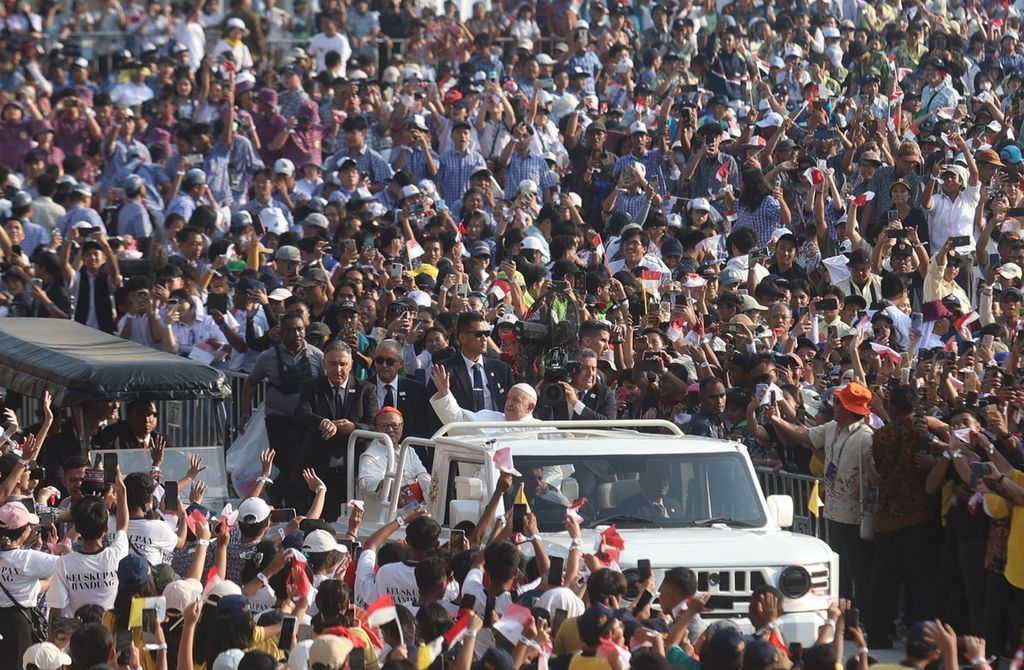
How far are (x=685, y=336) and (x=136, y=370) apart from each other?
4.46m

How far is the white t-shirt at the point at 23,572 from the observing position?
10430 mm

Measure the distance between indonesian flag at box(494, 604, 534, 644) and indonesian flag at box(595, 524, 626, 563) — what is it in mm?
1773

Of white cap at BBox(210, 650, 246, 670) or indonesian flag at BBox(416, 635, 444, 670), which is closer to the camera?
indonesian flag at BBox(416, 635, 444, 670)

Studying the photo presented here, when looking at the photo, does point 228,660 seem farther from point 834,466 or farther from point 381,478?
point 834,466

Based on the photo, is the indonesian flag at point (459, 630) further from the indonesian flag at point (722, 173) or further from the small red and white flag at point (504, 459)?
the indonesian flag at point (722, 173)

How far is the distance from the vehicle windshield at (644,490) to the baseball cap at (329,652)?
3.31m

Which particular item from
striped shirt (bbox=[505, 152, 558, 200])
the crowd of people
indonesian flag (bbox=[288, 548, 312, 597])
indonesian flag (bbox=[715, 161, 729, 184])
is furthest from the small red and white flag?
striped shirt (bbox=[505, 152, 558, 200])

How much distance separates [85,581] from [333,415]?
191 inches

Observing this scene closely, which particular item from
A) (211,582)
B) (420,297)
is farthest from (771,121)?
(211,582)

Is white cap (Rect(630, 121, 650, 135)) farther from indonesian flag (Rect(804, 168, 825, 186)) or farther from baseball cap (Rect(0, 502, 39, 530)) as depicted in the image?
baseball cap (Rect(0, 502, 39, 530))

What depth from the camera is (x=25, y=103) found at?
25.1 metres

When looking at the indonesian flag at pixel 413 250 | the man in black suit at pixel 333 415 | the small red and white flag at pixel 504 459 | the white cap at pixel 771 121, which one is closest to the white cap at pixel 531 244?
the indonesian flag at pixel 413 250

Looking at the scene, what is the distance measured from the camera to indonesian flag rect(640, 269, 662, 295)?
60.2 feet

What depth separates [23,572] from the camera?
10.5 metres
